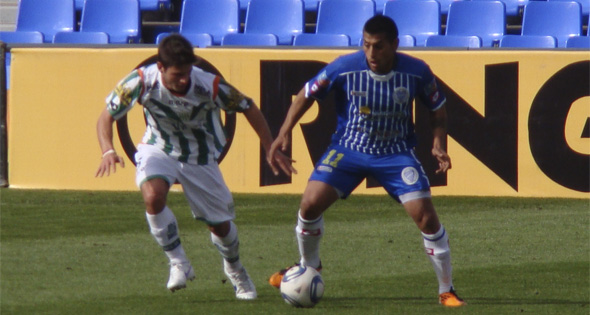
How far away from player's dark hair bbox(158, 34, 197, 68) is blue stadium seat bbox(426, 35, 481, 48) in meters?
8.01

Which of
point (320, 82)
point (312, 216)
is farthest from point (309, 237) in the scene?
point (320, 82)

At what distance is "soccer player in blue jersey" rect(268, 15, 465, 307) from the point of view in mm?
6391

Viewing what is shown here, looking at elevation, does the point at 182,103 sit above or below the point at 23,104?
above

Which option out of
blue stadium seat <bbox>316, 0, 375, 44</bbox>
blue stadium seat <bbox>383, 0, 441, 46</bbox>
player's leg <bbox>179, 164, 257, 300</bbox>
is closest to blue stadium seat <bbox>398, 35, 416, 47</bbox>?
blue stadium seat <bbox>383, 0, 441, 46</bbox>

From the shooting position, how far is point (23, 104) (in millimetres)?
11961

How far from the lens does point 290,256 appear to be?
825 centimetres

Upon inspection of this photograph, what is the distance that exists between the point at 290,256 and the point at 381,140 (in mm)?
2007

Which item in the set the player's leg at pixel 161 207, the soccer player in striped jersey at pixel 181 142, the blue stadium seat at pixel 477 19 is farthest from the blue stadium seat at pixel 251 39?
the player's leg at pixel 161 207

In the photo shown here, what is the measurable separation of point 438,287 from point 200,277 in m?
1.64

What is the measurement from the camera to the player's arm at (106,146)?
6113mm

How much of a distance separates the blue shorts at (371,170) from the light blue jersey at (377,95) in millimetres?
52

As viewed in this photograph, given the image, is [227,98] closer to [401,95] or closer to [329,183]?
[329,183]

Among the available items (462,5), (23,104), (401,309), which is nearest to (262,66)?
(23,104)

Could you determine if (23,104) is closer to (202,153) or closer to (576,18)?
(202,153)
